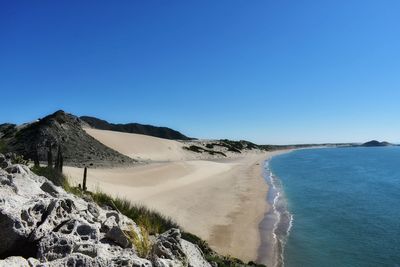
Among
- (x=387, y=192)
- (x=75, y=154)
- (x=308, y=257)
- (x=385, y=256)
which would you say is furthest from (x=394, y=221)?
(x=75, y=154)

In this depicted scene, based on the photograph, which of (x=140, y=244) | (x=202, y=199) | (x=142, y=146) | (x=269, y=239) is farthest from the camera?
(x=142, y=146)

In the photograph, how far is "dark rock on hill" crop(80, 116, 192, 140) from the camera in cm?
12488

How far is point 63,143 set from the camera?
1443 inches

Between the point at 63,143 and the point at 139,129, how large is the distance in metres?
104

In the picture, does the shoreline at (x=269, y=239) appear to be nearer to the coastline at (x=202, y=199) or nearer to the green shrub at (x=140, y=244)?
the coastline at (x=202, y=199)

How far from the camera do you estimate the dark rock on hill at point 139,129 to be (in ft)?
410

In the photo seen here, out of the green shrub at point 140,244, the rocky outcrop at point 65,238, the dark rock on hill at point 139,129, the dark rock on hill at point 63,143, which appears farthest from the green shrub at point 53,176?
the dark rock on hill at point 139,129

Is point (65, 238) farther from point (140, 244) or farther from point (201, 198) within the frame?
point (201, 198)

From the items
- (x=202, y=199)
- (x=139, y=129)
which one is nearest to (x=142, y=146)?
(x=202, y=199)

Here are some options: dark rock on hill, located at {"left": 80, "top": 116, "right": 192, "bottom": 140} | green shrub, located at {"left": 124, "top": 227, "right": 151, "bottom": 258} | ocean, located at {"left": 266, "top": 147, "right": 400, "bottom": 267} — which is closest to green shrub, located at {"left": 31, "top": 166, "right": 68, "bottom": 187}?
green shrub, located at {"left": 124, "top": 227, "right": 151, "bottom": 258}

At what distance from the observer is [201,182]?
38.5m

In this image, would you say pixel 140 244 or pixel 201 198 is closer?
pixel 140 244

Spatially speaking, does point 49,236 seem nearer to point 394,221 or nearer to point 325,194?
point 394,221

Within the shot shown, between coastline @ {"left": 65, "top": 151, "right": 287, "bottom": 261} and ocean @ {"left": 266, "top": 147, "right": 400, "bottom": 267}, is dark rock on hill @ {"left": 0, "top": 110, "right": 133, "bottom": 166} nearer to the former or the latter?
coastline @ {"left": 65, "top": 151, "right": 287, "bottom": 261}
